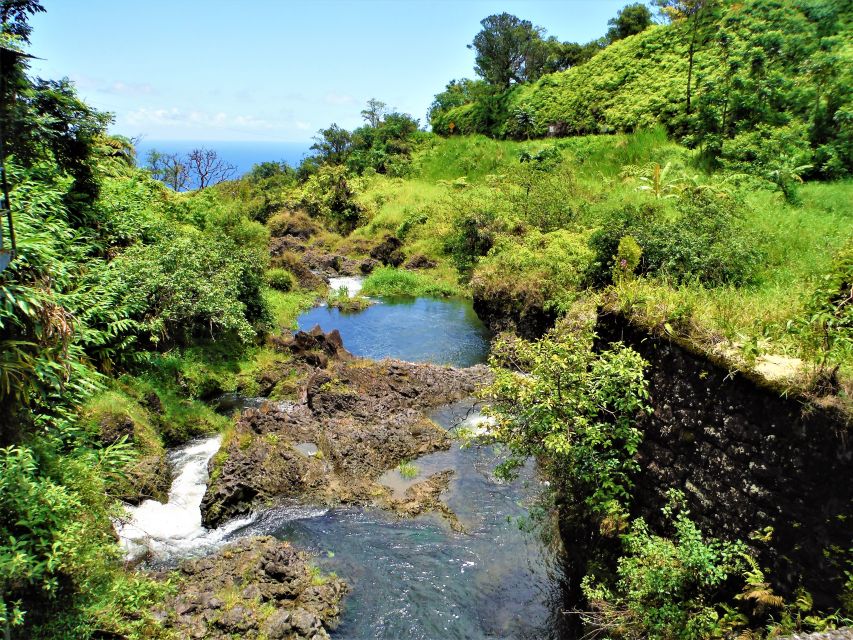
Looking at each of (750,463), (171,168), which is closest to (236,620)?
(750,463)

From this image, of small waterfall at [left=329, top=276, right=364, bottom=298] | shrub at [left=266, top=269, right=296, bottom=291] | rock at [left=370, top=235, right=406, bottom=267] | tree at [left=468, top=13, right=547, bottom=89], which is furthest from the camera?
tree at [left=468, top=13, right=547, bottom=89]

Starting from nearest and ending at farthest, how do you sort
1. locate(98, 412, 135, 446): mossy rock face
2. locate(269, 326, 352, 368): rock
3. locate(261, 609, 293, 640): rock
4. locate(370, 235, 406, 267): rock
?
locate(261, 609, 293, 640): rock → locate(98, 412, 135, 446): mossy rock face → locate(269, 326, 352, 368): rock → locate(370, 235, 406, 267): rock

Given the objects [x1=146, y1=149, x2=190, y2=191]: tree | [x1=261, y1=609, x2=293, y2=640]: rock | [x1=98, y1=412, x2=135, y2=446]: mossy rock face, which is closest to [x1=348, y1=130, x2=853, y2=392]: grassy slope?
[x1=261, y1=609, x2=293, y2=640]: rock

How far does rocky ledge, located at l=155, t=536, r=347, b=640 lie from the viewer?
889cm

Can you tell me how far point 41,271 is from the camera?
6957 mm

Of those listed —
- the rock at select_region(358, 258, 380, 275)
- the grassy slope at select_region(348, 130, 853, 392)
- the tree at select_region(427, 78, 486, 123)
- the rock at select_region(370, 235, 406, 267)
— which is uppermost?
the tree at select_region(427, 78, 486, 123)

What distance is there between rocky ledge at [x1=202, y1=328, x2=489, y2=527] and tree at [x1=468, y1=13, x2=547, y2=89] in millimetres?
45715

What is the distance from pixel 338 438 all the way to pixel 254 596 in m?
6.30

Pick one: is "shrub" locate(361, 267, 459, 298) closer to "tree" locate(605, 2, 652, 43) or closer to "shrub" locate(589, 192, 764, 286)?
"shrub" locate(589, 192, 764, 286)

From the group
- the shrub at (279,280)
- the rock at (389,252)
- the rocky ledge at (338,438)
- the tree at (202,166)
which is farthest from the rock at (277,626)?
the tree at (202,166)

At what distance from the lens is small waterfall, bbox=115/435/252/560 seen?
1141 centimetres

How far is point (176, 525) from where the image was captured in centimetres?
1241

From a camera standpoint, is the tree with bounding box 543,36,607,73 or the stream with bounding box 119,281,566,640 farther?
the tree with bounding box 543,36,607,73

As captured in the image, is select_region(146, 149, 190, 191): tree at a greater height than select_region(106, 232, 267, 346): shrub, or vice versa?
select_region(146, 149, 190, 191): tree
